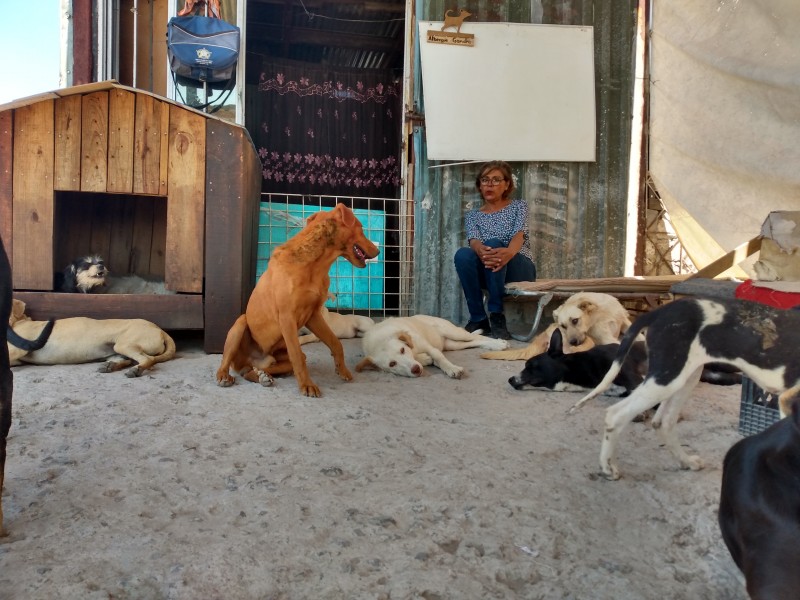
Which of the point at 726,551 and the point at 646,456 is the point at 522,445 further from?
the point at 726,551

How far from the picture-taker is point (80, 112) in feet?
13.1

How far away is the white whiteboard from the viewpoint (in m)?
5.40

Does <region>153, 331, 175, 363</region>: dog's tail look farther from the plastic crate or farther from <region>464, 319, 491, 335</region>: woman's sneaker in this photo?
the plastic crate

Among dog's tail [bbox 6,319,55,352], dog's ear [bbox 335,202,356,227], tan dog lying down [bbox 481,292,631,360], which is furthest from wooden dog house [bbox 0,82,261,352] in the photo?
tan dog lying down [bbox 481,292,631,360]

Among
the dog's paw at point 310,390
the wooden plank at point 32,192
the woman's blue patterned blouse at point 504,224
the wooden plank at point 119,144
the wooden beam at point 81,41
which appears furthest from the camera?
the wooden beam at point 81,41

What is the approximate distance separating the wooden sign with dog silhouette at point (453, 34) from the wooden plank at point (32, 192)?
3.51 meters

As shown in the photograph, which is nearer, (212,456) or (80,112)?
(212,456)

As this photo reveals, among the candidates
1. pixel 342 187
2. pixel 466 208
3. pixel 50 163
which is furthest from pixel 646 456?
pixel 342 187

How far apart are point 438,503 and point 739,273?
4.15 meters

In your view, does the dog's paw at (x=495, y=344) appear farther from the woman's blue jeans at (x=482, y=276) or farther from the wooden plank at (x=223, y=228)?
the wooden plank at (x=223, y=228)

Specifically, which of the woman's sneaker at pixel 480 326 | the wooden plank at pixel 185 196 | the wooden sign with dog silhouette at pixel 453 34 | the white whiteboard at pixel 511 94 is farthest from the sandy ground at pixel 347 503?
the wooden sign with dog silhouette at pixel 453 34

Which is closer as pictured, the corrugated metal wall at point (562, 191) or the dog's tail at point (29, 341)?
the dog's tail at point (29, 341)

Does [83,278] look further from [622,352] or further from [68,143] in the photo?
[622,352]

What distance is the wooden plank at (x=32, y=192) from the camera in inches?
154
